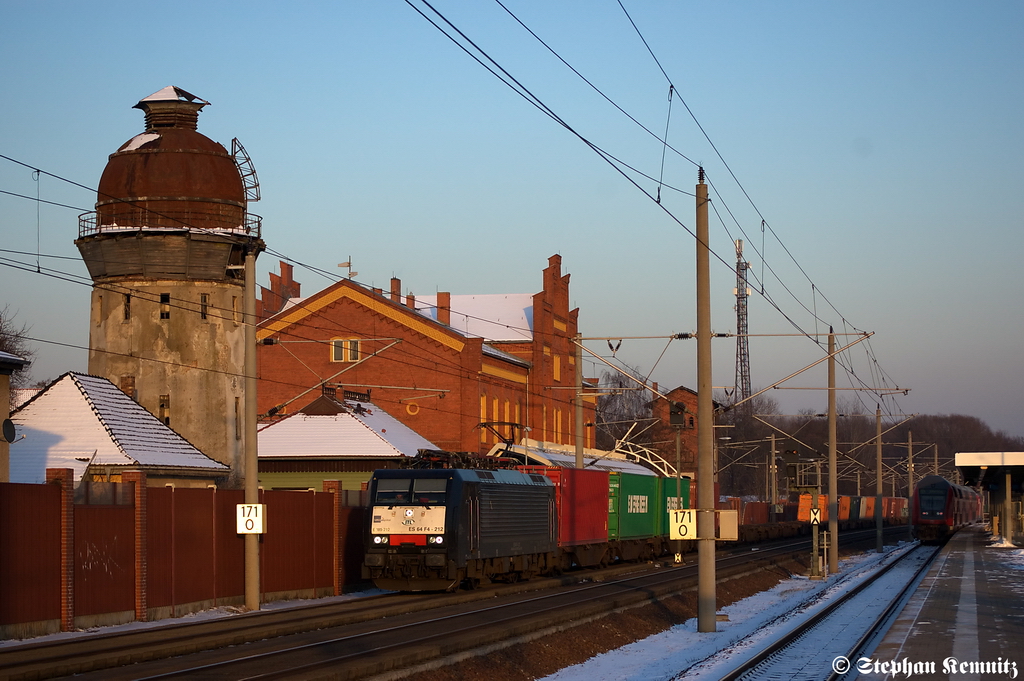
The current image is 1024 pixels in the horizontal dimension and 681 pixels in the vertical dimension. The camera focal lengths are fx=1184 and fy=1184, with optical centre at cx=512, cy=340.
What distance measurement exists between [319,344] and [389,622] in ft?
130

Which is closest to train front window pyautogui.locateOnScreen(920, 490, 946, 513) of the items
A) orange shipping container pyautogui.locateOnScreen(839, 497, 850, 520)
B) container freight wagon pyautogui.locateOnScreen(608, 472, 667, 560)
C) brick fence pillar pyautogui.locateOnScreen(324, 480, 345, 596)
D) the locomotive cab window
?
orange shipping container pyautogui.locateOnScreen(839, 497, 850, 520)

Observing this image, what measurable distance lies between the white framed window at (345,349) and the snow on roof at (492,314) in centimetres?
889

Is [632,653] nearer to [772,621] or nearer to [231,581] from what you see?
[772,621]

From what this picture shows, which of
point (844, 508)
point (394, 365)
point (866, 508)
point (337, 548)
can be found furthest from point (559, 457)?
point (866, 508)

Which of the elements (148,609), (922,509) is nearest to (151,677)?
(148,609)

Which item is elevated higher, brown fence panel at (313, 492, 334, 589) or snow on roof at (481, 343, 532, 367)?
snow on roof at (481, 343, 532, 367)

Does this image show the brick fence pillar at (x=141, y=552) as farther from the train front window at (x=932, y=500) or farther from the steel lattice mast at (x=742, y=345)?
the steel lattice mast at (x=742, y=345)

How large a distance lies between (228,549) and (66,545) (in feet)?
17.7

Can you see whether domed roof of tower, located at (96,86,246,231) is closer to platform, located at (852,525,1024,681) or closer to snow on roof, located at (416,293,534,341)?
snow on roof, located at (416,293,534,341)

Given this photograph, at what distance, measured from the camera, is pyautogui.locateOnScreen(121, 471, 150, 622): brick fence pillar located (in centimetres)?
2323

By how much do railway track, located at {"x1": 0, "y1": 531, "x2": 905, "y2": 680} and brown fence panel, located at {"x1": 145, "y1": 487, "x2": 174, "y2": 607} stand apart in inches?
61.6

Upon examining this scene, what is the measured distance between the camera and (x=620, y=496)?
1607 inches

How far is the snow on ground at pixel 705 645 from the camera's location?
16.9m

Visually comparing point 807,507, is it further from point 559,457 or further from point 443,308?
point 559,457
